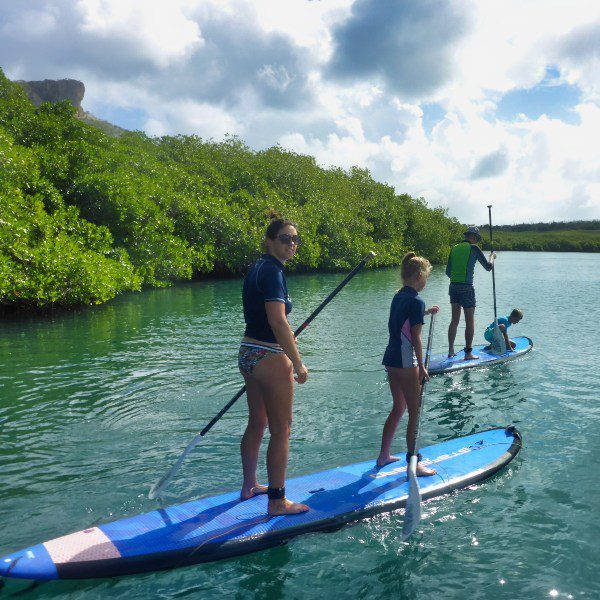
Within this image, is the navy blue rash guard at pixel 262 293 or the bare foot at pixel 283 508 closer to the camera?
the navy blue rash guard at pixel 262 293

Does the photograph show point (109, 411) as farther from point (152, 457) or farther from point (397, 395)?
point (397, 395)

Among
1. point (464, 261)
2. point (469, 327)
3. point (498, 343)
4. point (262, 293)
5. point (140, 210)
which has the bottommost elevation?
point (498, 343)

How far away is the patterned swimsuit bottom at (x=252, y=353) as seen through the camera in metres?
4.55

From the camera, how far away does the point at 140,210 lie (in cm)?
2850

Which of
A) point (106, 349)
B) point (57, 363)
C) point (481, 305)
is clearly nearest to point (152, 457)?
point (57, 363)

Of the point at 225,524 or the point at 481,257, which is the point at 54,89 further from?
the point at 225,524

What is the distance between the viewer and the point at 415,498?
4.83m

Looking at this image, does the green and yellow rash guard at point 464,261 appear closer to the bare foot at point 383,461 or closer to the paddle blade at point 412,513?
the bare foot at point 383,461

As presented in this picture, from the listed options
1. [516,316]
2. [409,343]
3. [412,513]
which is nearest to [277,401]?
[412,513]

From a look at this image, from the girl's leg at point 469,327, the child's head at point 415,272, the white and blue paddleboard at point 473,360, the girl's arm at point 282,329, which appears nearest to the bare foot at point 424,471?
the child's head at point 415,272

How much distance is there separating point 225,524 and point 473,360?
769cm

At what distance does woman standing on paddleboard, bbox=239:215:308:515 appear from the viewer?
173 inches

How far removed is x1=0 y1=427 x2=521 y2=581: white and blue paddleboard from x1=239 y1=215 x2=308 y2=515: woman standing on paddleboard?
489mm

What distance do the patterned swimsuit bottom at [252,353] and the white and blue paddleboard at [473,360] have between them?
6.43m
